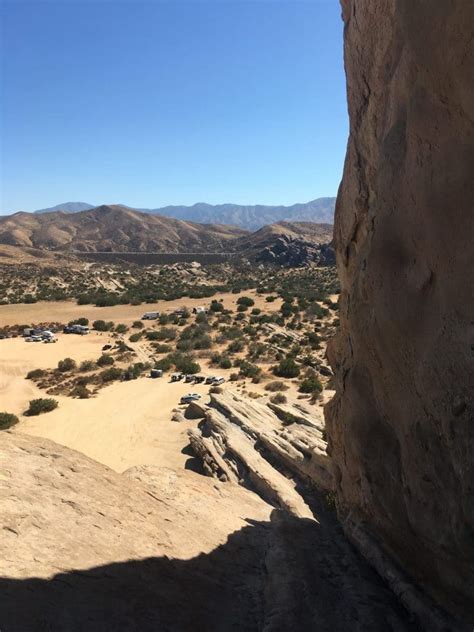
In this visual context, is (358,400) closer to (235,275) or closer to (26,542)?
(26,542)

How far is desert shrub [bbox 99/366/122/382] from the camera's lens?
24078 mm

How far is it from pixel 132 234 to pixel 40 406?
452ft

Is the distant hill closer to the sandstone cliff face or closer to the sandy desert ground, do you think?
the sandy desert ground

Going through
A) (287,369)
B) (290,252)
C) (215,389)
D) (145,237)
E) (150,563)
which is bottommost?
(215,389)

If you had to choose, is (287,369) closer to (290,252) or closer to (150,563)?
(150,563)

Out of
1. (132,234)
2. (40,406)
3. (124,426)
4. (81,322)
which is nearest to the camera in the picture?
(124,426)

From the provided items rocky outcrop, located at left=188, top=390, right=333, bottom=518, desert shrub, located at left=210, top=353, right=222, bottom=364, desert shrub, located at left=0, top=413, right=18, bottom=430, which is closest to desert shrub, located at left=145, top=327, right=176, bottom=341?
desert shrub, located at left=210, top=353, right=222, bottom=364

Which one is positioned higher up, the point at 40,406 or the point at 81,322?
the point at 81,322

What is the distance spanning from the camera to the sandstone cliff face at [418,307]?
4.50 meters

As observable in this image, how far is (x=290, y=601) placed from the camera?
20.1 ft

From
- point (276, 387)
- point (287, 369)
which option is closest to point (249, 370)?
point (287, 369)

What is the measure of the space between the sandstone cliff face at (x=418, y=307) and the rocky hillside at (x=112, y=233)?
409 ft

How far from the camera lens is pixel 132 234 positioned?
151125mm

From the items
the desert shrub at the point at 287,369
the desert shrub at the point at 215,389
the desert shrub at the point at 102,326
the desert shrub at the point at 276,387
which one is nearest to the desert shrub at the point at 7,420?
the desert shrub at the point at 215,389
